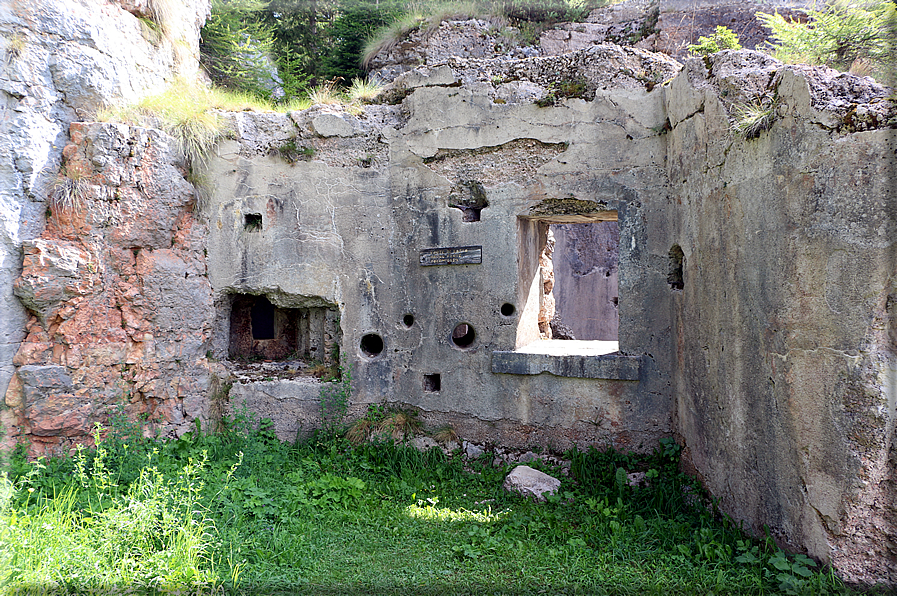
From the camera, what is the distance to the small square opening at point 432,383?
5.83 meters

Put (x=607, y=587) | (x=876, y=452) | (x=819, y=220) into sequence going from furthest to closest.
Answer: (x=607, y=587), (x=819, y=220), (x=876, y=452)

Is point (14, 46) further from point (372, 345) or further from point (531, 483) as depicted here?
point (531, 483)

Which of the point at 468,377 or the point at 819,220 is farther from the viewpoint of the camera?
the point at 468,377

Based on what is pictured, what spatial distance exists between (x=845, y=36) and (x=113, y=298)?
763 centimetres

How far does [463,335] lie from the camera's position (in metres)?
6.21

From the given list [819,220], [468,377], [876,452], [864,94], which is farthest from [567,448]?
[864,94]

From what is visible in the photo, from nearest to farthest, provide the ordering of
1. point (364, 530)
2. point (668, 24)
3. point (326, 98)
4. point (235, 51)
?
point (364, 530) < point (326, 98) < point (668, 24) < point (235, 51)

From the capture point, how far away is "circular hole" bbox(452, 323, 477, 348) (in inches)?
234

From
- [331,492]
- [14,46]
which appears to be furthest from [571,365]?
[14,46]

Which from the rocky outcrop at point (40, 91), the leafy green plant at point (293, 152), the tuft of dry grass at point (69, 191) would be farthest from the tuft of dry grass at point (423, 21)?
the tuft of dry grass at point (69, 191)

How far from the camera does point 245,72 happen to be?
412 inches

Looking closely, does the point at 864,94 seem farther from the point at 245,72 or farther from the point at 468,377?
the point at 245,72

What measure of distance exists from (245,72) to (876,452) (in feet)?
36.9

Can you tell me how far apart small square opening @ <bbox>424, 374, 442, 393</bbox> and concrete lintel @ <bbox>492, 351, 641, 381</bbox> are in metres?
0.70
